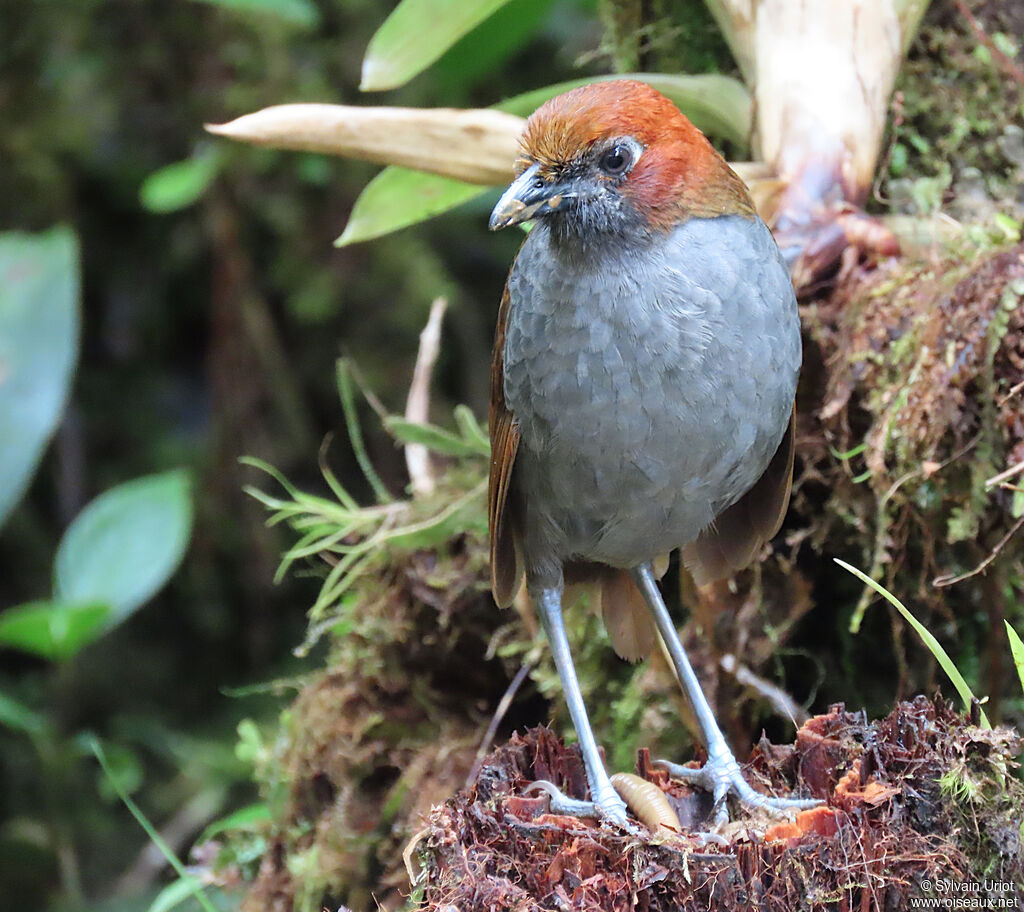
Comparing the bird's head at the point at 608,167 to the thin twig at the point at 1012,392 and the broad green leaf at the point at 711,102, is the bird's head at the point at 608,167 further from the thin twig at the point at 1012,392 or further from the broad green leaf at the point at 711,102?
the broad green leaf at the point at 711,102

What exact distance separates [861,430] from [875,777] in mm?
865

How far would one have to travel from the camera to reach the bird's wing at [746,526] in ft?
6.97

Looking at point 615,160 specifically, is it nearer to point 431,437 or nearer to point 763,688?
point 431,437

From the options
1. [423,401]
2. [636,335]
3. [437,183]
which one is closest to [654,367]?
[636,335]

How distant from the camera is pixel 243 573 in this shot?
13.9 ft

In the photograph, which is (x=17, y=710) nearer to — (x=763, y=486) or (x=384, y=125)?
(x=384, y=125)

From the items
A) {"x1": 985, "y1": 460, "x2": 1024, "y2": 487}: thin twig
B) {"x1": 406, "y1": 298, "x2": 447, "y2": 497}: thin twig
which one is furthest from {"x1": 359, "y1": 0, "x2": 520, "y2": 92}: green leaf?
{"x1": 985, "y1": 460, "x2": 1024, "y2": 487}: thin twig

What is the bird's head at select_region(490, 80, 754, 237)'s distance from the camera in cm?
179

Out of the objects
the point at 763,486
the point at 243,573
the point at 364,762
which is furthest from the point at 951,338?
the point at 243,573

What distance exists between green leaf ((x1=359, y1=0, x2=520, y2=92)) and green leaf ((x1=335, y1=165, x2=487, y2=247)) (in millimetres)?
216

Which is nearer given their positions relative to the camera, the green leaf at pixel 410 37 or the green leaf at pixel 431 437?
the green leaf at pixel 410 37

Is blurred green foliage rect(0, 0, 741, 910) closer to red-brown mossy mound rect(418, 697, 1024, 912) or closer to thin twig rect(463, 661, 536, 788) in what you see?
thin twig rect(463, 661, 536, 788)

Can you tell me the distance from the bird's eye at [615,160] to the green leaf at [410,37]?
35.6 inches

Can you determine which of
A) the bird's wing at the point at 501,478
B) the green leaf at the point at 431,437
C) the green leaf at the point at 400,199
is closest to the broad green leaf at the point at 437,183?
the green leaf at the point at 400,199
